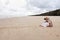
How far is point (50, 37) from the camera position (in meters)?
1.07

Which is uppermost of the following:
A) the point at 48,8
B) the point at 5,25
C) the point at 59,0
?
the point at 59,0

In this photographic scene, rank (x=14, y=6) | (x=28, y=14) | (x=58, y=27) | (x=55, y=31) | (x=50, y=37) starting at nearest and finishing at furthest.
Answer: (x=50, y=37)
(x=55, y=31)
(x=58, y=27)
(x=28, y=14)
(x=14, y=6)

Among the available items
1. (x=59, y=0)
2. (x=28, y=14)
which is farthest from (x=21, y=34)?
(x=59, y=0)

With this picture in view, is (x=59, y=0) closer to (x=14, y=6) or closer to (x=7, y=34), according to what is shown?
(x=14, y=6)

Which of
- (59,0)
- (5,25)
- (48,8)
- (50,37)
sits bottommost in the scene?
(50,37)

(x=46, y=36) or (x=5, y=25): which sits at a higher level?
(x=5, y=25)

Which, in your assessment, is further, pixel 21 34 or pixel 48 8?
pixel 48 8

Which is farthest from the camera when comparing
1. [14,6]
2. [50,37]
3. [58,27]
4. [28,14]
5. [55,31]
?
[14,6]

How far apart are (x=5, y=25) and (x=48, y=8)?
839 mm

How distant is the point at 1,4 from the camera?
1882 mm

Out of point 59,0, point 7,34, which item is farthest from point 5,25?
point 59,0

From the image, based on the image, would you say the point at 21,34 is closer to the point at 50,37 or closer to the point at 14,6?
the point at 50,37

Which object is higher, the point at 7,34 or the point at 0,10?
the point at 0,10

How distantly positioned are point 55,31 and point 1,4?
Answer: 3.41ft
